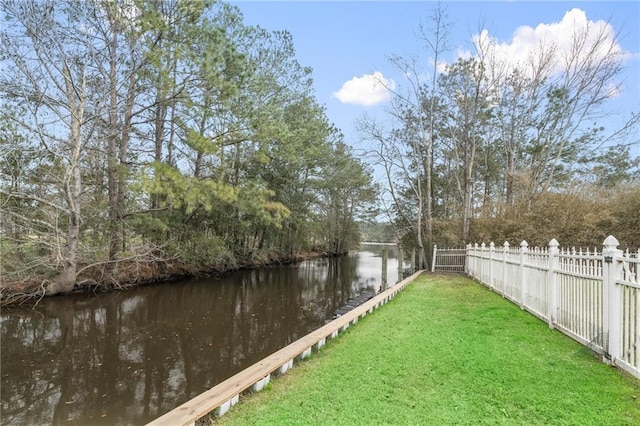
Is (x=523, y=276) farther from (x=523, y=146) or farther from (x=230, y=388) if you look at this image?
(x=523, y=146)

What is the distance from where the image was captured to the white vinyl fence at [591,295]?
10.7ft

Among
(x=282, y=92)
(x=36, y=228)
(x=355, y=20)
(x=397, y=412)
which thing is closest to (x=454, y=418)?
(x=397, y=412)

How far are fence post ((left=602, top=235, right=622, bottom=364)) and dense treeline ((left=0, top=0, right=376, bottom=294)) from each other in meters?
10.5

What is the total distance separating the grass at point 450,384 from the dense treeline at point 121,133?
897cm

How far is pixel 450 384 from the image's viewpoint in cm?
312

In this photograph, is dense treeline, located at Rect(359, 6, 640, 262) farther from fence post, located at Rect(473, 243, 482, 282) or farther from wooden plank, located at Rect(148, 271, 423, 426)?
wooden plank, located at Rect(148, 271, 423, 426)

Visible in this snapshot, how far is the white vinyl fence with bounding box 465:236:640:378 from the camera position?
3250 mm

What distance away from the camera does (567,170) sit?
1911 centimetres

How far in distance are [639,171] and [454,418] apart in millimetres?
21884

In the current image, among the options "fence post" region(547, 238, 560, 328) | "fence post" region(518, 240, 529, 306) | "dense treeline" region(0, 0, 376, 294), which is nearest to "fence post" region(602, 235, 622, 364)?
"fence post" region(547, 238, 560, 328)

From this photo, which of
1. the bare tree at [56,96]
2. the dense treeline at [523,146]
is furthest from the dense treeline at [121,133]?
the dense treeline at [523,146]

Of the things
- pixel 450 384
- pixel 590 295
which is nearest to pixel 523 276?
pixel 590 295

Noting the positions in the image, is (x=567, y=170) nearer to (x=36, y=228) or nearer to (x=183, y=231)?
(x=183, y=231)

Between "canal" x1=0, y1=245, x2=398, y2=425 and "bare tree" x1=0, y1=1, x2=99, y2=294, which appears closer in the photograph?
"canal" x1=0, y1=245, x2=398, y2=425
